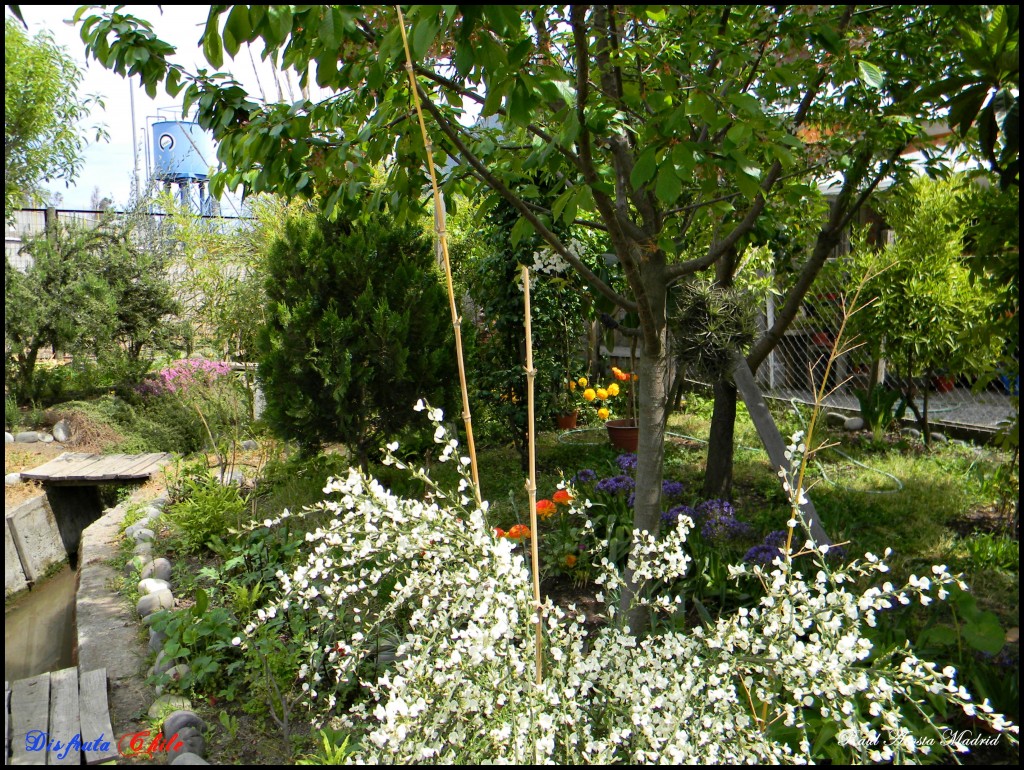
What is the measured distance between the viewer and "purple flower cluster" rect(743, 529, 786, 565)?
288cm

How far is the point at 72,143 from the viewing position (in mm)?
7559

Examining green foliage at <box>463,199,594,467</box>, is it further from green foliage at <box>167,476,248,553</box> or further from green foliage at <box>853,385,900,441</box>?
green foliage at <box>853,385,900,441</box>

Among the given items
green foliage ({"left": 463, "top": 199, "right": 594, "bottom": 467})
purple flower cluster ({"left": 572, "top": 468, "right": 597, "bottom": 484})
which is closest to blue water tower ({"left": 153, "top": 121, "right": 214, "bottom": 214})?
green foliage ({"left": 463, "top": 199, "right": 594, "bottom": 467})

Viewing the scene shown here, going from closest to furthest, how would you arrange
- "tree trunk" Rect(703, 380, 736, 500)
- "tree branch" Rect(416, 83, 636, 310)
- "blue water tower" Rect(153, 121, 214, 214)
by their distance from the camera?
"tree branch" Rect(416, 83, 636, 310) → "tree trunk" Rect(703, 380, 736, 500) → "blue water tower" Rect(153, 121, 214, 214)

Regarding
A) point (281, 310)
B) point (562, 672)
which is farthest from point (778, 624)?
point (281, 310)

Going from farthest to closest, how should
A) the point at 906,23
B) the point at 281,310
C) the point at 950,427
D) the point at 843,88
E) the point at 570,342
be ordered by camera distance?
1. the point at 570,342
2. the point at 950,427
3. the point at 281,310
4. the point at 843,88
5. the point at 906,23

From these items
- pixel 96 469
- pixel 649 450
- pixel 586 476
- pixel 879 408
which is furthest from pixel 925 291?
pixel 96 469

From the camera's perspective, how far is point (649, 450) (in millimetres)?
2322

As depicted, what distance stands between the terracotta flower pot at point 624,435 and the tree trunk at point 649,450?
3159mm

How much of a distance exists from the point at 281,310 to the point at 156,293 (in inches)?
184

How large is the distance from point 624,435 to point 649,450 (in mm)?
3242

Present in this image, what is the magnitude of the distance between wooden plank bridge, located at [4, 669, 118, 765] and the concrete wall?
112 inches

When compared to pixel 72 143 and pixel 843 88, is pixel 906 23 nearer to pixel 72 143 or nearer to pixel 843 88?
pixel 843 88

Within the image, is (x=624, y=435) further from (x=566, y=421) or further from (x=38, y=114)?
(x=38, y=114)
